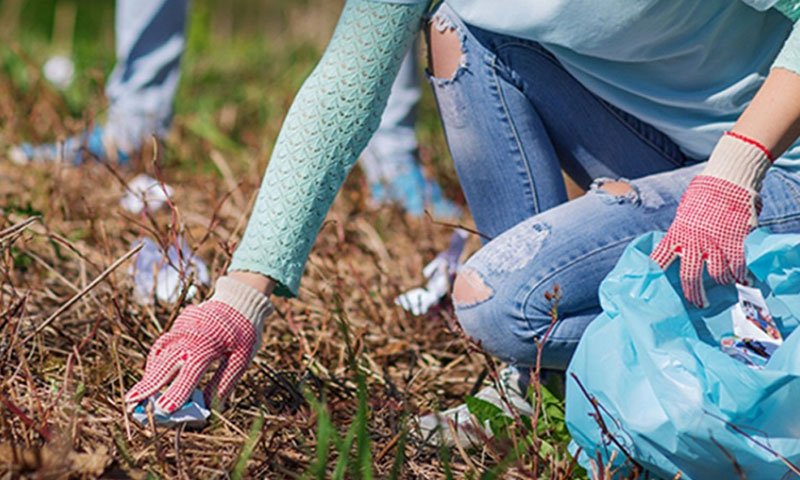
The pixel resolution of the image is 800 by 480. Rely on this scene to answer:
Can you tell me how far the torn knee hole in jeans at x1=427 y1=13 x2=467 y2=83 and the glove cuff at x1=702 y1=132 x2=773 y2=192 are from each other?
0.46 meters

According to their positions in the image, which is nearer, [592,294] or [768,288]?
[768,288]

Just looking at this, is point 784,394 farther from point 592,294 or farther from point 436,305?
point 436,305

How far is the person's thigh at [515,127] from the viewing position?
5.58ft

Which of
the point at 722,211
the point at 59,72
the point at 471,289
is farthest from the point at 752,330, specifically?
the point at 59,72

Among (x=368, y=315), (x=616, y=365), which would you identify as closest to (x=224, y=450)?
(x=616, y=365)

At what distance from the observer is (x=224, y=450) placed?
56.4 inches

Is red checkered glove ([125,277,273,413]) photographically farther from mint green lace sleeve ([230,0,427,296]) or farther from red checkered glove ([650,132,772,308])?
red checkered glove ([650,132,772,308])

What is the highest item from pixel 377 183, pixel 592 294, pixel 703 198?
pixel 703 198

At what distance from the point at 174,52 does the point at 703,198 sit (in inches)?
79.5

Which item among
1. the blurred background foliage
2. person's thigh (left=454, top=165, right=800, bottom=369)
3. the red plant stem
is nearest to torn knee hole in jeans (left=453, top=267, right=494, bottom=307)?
person's thigh (left=454, top=165, right=800, bottom=369)

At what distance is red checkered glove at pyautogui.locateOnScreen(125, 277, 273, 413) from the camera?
137 centimetres

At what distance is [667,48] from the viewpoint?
1.63 m

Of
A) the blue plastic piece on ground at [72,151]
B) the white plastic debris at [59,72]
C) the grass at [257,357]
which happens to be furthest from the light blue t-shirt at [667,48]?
the white plastic debris at [59,72]

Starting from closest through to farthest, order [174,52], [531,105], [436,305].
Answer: [531,105] → [436,305] → [174,52]
